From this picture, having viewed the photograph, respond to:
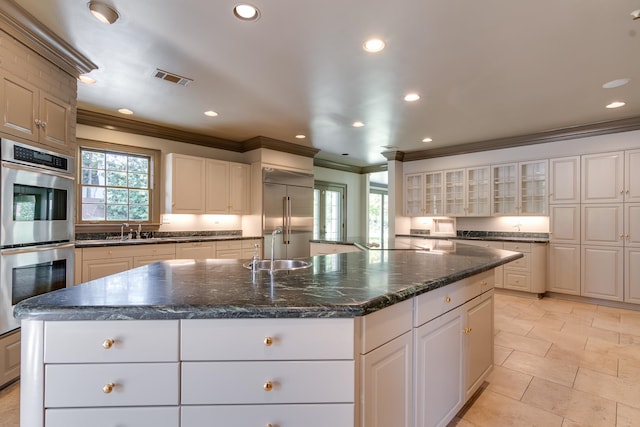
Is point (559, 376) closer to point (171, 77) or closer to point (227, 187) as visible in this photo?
point (171, 77)

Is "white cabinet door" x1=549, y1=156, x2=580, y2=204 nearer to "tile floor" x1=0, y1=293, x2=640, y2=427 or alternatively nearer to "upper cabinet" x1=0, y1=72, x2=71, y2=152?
"tile floor" x1=0, y1=293, x2=640, y2=427

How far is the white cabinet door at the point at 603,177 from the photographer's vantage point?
4.20m

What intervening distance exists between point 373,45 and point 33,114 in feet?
8.46

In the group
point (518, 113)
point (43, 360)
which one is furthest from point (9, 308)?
point (518, 113)

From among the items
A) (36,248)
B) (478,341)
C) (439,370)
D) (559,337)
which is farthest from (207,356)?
(559,337)

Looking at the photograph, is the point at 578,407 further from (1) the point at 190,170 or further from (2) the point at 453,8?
(1) the point at 190,170

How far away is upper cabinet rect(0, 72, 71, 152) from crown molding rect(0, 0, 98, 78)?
27 centimetres

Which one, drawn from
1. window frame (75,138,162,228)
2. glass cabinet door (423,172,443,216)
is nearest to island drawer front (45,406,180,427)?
window frame (75,138,162,228)

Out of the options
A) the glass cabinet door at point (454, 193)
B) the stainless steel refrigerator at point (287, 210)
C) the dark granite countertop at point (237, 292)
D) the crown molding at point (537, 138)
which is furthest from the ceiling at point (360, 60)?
the dark granite countertop at point (237, 292)

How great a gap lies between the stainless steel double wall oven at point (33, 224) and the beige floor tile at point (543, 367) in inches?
150

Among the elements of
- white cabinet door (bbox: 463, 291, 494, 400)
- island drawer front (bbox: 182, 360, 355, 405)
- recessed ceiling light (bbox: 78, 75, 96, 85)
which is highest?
recessed ceiling light (bbox: 78, 75, 96, 85)

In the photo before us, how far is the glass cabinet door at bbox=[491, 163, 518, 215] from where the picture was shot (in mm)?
5137

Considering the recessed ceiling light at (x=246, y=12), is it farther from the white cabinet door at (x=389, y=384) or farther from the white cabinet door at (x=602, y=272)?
the white cabinet door at (x=602, y=272)

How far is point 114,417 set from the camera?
1.06m
